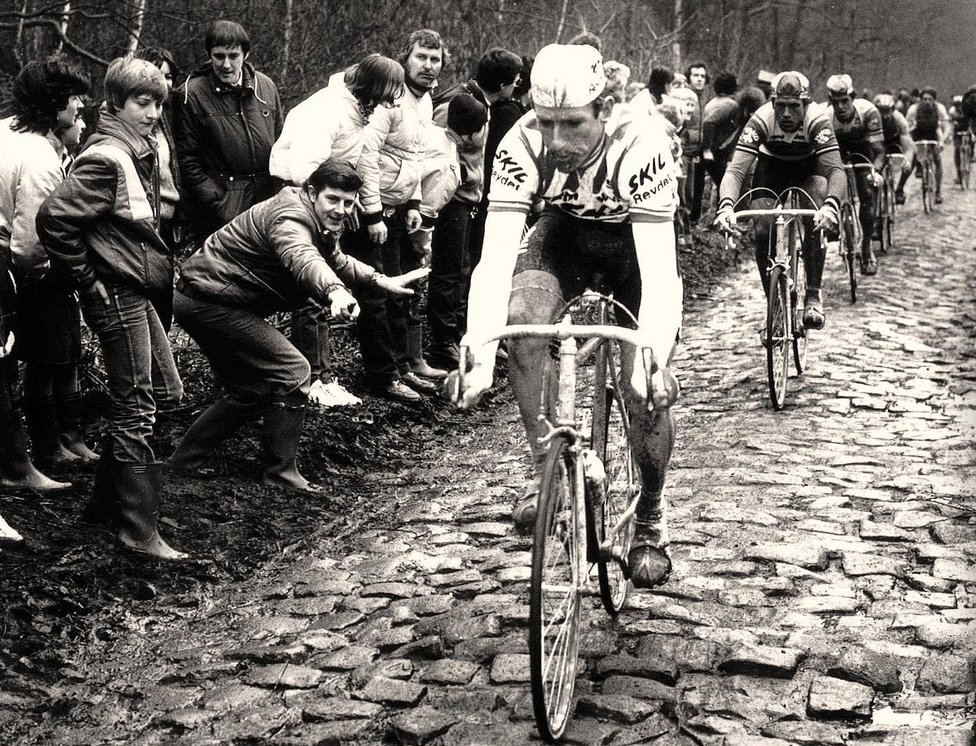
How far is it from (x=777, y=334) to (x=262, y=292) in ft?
13.2

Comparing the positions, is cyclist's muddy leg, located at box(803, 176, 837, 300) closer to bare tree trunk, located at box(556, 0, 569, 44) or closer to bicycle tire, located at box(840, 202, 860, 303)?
bicycle tire, located at box(840, 202, 860, 303)

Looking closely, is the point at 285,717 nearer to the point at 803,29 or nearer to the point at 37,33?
the point at 37,33

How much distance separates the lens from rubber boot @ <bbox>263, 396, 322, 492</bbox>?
7.08 m

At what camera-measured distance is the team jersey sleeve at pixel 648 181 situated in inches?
190

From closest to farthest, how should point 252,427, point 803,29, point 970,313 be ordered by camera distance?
point 252,427, point 970,313, point 803,29

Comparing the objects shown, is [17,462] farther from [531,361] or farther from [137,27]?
[137,27]

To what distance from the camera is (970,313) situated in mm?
13570

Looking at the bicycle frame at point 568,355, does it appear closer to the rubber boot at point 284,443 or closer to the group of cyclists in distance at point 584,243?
the group of cyclists in distance at point 584,243

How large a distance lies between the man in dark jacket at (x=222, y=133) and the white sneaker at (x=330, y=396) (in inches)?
48.7

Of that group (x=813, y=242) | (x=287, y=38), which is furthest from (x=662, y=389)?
(x=287, y=38)

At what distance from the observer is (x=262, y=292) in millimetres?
6902

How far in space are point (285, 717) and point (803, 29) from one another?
4372 cm

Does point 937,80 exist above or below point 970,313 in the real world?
above

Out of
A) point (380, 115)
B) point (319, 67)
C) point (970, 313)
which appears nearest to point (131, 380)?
point (380, 115)
